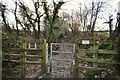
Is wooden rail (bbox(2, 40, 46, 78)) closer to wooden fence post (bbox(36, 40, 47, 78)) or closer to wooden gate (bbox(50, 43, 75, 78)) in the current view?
wooden fence post (bbox(36, 40, 47, 78))

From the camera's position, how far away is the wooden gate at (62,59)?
2373 millimetres

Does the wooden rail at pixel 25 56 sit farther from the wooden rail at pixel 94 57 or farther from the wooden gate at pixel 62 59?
the wooden rail at pixel 94 57

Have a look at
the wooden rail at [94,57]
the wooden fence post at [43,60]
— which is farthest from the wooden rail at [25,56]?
the wooden rail at [94,57]

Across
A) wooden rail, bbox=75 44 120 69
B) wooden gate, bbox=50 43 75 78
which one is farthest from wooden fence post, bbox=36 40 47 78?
wooden rail, bbox=75 44 120 69

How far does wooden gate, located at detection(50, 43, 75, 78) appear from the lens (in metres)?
2.37

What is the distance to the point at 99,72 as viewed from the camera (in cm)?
235

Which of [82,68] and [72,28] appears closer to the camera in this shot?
[72,28]

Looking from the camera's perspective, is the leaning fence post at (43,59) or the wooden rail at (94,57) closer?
the wooden rail at (94,57)

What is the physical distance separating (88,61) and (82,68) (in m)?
0.12

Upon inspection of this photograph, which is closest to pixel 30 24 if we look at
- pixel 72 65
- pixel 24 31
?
pixel 24 31

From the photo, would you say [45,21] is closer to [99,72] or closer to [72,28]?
[72,28]

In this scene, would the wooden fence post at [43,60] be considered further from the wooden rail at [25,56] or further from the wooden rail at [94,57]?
the wooden rail at [94,57]

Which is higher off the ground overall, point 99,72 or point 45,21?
point 45,21


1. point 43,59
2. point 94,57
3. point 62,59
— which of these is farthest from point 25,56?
point 94,57
